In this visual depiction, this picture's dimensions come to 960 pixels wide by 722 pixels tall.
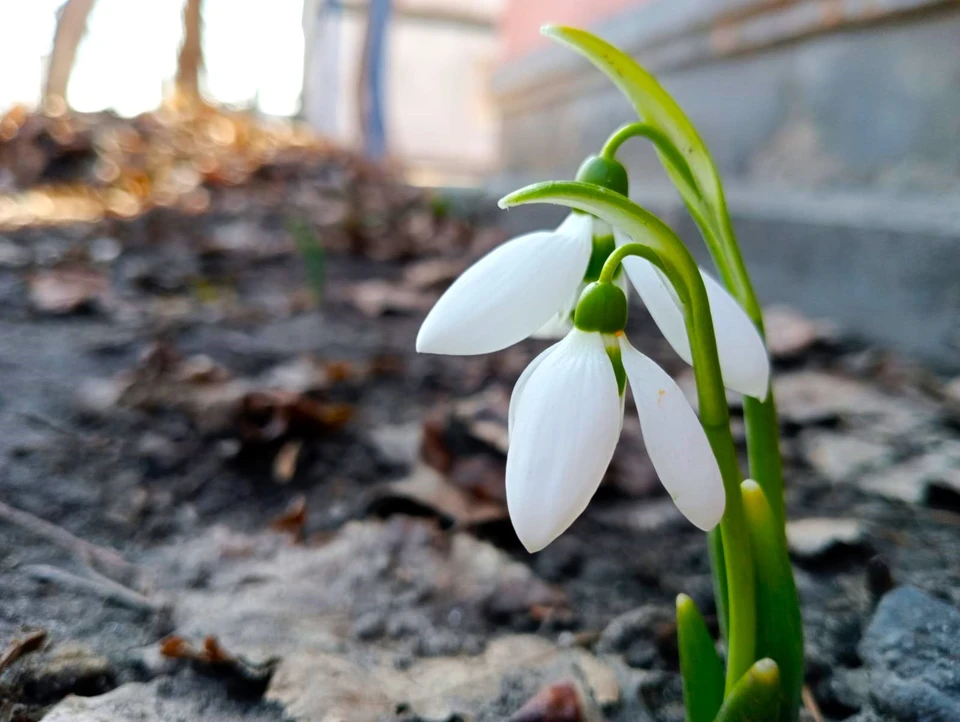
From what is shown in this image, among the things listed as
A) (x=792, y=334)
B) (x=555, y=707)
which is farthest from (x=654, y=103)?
(x=792, y=334)

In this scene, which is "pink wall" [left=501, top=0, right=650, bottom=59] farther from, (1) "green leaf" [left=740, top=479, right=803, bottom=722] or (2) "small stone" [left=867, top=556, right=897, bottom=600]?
(1) "green leaf" [left=740, top=479, right=803, bottom=722]

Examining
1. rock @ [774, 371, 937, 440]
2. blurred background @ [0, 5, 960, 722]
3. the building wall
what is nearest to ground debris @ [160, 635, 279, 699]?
blurred background @ [0, 5, 960, 722]

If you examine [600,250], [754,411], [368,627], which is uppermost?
[600,250]

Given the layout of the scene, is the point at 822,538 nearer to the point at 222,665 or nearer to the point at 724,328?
the point at 724,328

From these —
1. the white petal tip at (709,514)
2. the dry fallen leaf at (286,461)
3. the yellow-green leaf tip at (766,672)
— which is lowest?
the dry fallen leaf at (286,461)

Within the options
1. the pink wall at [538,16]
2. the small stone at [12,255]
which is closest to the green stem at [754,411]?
the small stone at [12,255]

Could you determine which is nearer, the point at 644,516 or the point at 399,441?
the point at 644,516

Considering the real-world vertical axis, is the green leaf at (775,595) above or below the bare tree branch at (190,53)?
below

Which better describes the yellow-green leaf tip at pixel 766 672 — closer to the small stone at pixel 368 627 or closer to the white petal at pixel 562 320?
the white petal at pixel 562 320
